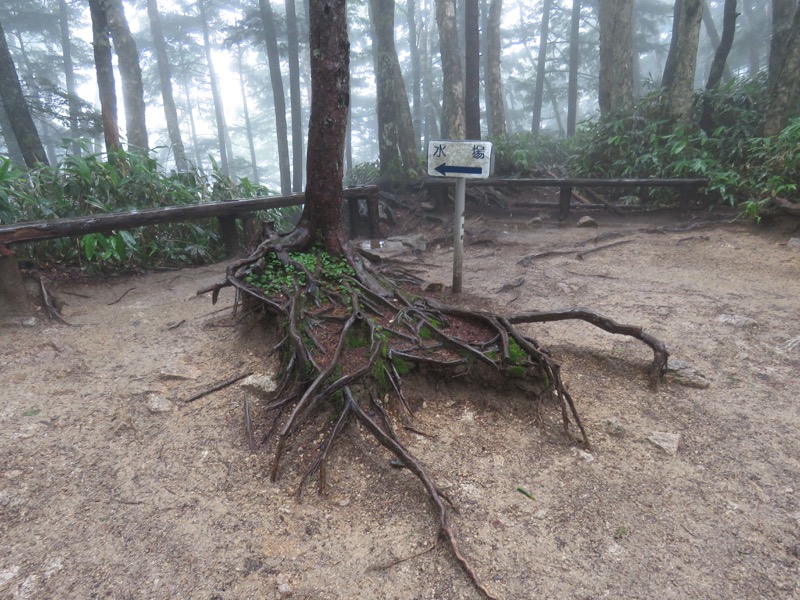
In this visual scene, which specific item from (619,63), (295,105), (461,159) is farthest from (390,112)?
(461,159)

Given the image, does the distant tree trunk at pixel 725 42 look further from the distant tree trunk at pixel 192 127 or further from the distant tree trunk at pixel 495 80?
the distant tree trunk at pixel 192 127

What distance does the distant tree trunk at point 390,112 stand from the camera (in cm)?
1210

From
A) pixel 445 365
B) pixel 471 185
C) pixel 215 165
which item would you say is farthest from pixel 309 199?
pixel 471 185

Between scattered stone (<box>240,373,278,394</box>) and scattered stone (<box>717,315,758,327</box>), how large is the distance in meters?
4.02

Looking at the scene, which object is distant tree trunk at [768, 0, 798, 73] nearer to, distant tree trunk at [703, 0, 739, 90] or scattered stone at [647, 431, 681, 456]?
distant tree trunk at [703, 0, 739, 90]

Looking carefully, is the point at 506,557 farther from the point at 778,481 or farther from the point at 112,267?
the point at 112,267

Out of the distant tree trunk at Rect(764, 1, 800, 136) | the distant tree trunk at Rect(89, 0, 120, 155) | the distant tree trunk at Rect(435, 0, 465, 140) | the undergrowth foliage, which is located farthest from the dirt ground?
the distant tree trunk at Rect(435, 0, 465, 140)

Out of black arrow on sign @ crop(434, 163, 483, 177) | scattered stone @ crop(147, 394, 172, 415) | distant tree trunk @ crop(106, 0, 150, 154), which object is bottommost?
scattered stone @ crop(147, 394, 172, 415)

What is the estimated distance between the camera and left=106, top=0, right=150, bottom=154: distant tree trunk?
15609 mm

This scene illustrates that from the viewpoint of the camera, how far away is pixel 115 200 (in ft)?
23.4

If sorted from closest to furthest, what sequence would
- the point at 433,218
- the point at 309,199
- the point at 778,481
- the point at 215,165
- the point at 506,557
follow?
the point at 506,557
the point at 778,481
the point at 309,199
the point at 215,165
the point at 433,218

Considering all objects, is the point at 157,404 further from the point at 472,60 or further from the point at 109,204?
the point at 472,60

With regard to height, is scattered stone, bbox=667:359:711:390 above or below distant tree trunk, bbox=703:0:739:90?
below

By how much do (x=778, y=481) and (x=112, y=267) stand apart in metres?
7.25
